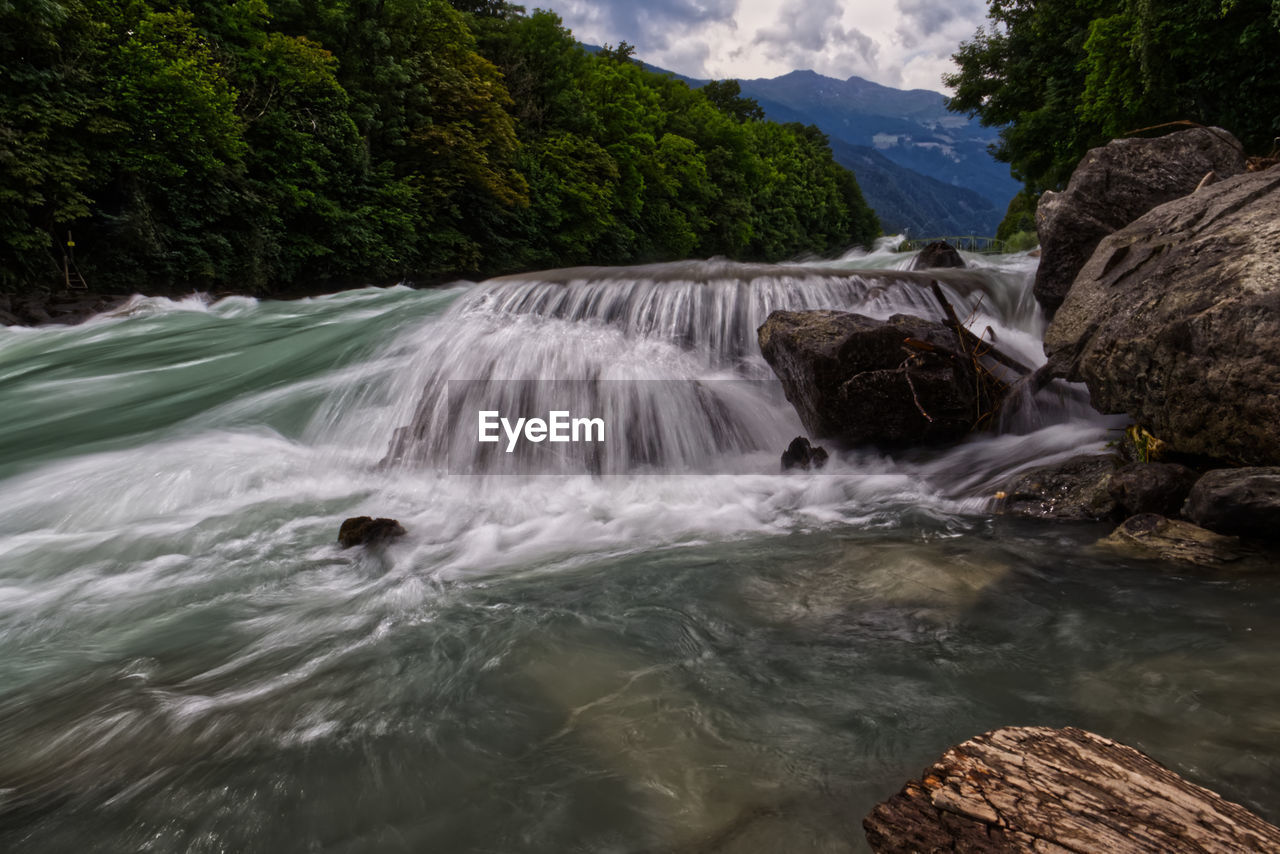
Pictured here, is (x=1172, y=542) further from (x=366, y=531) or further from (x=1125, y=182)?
(x=366, y=531)

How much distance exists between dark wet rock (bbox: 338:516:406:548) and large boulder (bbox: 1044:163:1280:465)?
6001 mm

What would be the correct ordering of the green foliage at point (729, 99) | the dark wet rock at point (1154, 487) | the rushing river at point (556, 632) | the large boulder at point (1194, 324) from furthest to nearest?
the green foliage at point (729, 99) → the dark wet rock at point (1154, 487) → the large boulder at point (1194, 324) → the rushing river at point (556, 632)

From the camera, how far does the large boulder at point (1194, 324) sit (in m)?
4.25

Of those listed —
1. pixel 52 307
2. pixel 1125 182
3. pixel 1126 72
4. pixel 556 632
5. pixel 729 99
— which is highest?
pixel 729 99

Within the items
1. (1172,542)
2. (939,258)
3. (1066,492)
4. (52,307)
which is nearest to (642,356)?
(1066,492)

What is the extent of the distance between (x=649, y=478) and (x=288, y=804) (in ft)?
16.5

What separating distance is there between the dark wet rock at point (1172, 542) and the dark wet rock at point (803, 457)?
288 cm

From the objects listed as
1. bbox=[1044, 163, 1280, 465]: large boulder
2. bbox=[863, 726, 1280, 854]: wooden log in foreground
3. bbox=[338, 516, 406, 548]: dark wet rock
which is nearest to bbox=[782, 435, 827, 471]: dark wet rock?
bbox=[1044, 163, 1280, 465]: large boulder

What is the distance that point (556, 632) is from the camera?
4.00 m

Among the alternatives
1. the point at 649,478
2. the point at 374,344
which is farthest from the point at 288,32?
the point at 649,478

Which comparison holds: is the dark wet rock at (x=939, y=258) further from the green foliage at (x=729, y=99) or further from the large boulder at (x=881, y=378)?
the green foliage at (x=729, y=99)

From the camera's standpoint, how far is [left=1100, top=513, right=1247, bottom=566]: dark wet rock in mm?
3971

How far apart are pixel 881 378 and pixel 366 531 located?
5.07m

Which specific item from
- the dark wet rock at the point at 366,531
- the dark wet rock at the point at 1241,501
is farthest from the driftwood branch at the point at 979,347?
the dark wet rock at the point at 366,531
